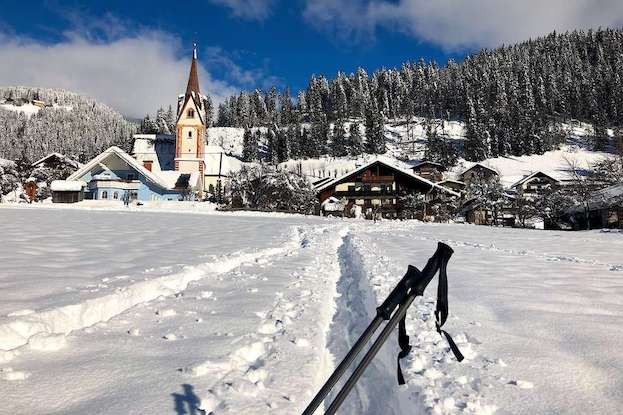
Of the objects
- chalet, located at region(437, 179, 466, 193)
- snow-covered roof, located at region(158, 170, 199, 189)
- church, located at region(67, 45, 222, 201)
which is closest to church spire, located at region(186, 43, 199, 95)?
church, located at region(67, 45, 222, 201)

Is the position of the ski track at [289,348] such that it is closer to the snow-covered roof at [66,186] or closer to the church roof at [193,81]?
the snow-covered roof at [66,186]

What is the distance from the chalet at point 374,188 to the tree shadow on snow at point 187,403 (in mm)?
46256

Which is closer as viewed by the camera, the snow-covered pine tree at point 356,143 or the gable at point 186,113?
the gable at point 186,113

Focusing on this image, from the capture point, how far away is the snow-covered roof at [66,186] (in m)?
44.2

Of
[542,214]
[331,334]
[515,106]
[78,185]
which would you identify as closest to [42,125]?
[78,185]

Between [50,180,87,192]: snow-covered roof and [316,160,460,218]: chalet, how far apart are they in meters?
27.2

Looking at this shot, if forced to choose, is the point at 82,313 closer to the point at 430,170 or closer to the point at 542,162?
the point at 430,170

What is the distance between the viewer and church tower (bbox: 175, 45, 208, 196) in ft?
201

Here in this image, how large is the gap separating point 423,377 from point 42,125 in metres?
215

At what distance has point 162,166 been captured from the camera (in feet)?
212

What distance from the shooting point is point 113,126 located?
184750 millimetres

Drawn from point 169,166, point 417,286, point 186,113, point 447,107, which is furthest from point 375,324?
point 447,107

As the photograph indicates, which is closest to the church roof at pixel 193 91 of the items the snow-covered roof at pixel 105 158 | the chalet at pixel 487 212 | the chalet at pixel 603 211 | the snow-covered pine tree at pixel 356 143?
the snow-covered roof at pixel 105 158

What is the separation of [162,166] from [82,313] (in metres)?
64.6
